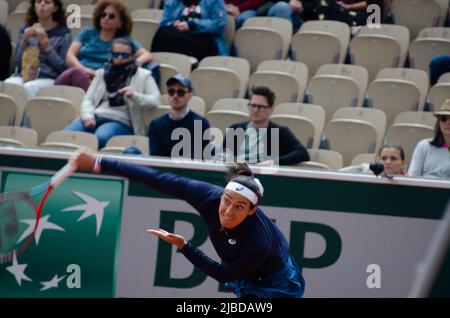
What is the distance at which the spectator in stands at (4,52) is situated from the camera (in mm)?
9023

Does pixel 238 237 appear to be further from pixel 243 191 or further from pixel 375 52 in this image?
pixel 375 52

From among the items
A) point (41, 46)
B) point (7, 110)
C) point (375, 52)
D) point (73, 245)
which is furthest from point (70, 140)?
point (375, 52)

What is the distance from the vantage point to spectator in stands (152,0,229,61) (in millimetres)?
8906

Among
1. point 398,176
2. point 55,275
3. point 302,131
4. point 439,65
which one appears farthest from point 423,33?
point 55,275

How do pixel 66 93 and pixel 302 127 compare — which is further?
pixel 66 93

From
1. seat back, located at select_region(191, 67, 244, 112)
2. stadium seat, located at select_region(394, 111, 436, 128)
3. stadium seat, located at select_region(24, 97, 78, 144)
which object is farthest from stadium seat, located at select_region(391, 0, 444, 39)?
stadium seat, located at select_region(24, 97, 78, 144)

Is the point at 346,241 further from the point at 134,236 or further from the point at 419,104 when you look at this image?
the point at 419,104

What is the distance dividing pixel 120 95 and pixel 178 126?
3.41ft

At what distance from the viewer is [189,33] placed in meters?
9.06

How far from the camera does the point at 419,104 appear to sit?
→ 8.16 meters
